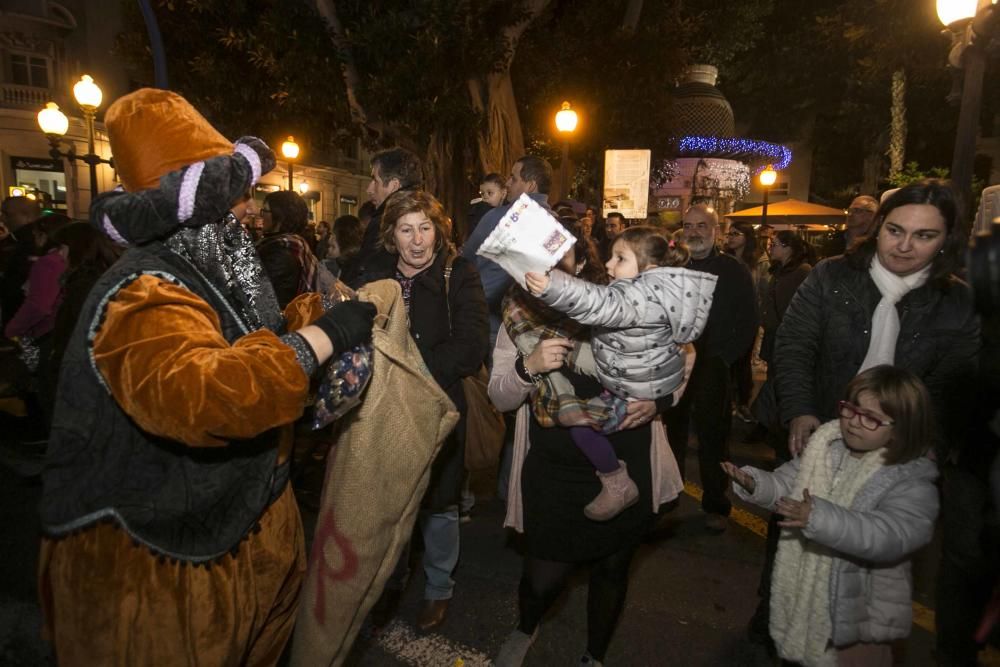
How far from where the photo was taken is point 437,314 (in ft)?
9.88

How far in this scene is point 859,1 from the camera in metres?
16.4

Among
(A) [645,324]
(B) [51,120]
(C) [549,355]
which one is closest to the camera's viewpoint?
(A) [645,324]

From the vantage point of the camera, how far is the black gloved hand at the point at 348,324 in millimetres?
1647

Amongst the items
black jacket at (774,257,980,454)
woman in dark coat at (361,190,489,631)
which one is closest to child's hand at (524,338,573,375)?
woman in dark coat at (361,190,489,631)

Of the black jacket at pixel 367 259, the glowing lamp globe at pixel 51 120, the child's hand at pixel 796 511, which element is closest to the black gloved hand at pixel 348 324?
the black jacket at pixel 367 259

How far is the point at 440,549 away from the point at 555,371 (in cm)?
134

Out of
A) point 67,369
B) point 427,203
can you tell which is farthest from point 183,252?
point 427,203

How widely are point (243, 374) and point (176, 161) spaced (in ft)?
2.12

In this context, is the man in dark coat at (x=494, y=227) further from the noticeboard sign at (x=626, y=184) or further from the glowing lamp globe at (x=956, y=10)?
the noticeboard sign at (x=626, y=184)

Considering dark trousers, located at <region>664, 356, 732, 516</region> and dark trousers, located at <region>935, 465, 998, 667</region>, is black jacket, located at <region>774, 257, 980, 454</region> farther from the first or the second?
dark trousers, located at <region>664, 356, 732, 516</region>

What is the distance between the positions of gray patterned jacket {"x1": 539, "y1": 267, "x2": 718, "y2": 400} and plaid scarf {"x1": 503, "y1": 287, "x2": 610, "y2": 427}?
10cm

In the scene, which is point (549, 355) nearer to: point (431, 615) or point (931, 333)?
point (931, 333)

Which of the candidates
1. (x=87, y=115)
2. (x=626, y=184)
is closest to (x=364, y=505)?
(x=626, y=184)

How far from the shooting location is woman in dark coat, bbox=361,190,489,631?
2953 mm
